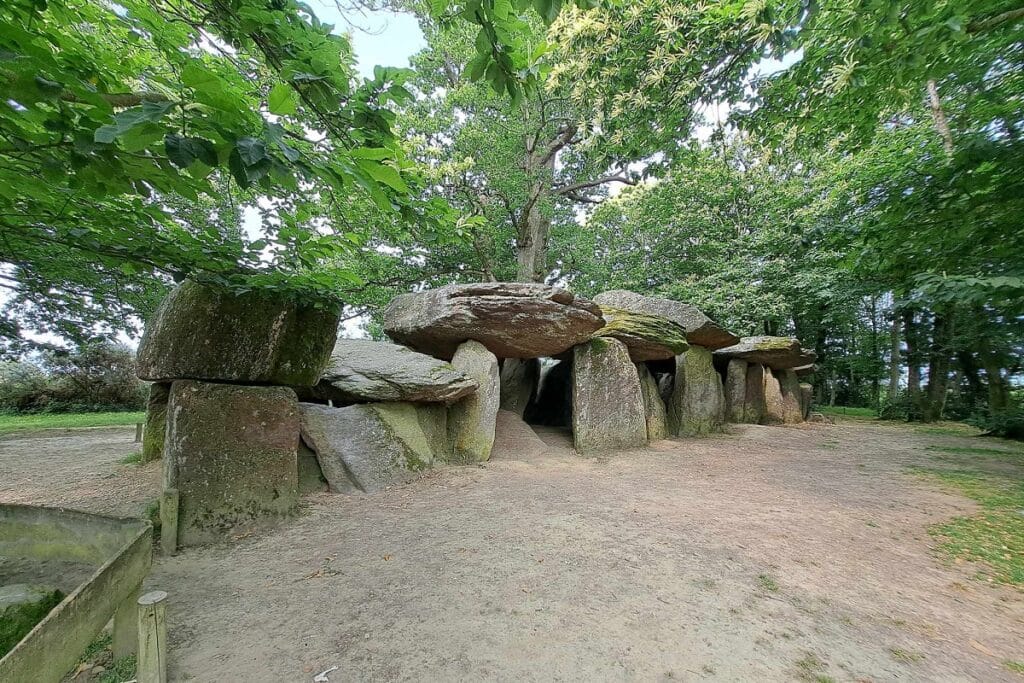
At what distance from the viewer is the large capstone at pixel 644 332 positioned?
7.21 metres

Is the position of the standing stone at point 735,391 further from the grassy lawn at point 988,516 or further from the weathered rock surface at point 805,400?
the grassy lawn at point 988,516

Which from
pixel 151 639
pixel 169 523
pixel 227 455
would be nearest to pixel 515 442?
pixel 227 455

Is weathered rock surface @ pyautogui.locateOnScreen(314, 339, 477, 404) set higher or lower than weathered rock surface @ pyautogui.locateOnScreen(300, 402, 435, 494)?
higher

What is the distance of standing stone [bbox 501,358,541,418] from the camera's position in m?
8.39

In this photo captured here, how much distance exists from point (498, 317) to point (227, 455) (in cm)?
343

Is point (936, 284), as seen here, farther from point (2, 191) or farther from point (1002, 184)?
point (2, 191)

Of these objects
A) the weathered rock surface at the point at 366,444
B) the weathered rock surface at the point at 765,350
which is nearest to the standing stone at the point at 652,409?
the weathered rock surface at the point at 765,350

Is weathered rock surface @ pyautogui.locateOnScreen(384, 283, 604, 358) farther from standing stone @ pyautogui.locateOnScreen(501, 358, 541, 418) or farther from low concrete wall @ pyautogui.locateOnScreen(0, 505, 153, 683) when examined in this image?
low concrete wall @ pyautogui.locateOnScreen(0, 505, 153, 683)

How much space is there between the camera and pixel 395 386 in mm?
5195

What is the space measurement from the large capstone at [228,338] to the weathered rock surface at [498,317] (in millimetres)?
2122

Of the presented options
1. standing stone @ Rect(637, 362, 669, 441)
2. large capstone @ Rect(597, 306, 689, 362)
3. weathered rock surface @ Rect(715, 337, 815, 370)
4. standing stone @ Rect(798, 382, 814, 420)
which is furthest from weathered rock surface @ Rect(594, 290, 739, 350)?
standing stone @ Rect(798, 382, 814, 420)

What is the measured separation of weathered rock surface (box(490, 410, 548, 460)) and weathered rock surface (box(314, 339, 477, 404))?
3.49 ft

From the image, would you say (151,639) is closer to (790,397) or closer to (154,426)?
(154,426)

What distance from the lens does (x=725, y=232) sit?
11641 mm
